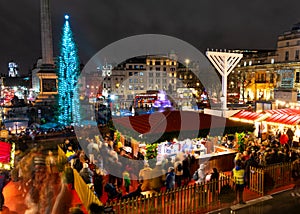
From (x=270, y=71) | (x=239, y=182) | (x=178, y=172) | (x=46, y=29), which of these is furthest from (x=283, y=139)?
(x=270, y=71)

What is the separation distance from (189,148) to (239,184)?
4370mm

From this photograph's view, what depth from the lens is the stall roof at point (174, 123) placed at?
11664 mm

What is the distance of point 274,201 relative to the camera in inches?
360

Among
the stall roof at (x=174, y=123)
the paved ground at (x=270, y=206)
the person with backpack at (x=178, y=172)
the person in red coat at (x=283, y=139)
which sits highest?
the stall roof at (x=174, y=123)

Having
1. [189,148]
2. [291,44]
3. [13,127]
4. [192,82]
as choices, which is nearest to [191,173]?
[189,148]

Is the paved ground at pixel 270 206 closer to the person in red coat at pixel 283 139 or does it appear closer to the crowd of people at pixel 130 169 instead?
the crowd of people at pixel 130 169

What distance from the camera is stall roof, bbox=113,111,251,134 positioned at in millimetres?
11664

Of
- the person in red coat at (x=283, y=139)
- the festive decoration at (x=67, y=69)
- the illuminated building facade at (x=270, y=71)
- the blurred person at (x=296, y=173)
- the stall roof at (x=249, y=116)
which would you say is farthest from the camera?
the illuminated building facade at (x=270, y=71)

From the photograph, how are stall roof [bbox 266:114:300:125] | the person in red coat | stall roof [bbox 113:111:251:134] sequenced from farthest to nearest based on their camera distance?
the person in red coat, stall roof [bbox 266:114:300:125], stall roof [bbox 113:111:251:134]

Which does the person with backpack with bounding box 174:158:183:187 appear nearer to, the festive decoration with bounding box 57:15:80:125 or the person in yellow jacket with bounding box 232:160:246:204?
the person in yellow jacket with bounding box 232:160:246:204

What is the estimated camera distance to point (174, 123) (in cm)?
1231

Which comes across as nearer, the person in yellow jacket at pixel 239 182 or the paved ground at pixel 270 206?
the paved ground at pixel 270 206

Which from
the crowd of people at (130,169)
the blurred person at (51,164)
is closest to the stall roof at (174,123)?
→ the crowd of people at (130,169)

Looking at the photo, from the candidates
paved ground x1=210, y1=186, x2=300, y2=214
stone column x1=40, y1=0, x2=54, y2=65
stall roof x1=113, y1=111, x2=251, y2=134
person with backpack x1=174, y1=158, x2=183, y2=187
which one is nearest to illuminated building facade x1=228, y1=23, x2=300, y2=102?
stall roof x1=113, y1=111, x2=251, y2=134
